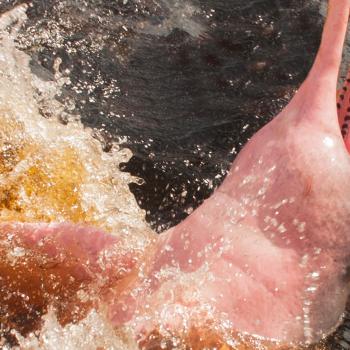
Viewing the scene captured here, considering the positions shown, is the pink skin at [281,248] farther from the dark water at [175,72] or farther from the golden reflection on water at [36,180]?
the dark water at [175,72]

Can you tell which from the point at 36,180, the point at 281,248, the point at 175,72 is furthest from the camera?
the point at 175,72

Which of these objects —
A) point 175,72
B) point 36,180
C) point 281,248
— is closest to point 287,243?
point 281,248

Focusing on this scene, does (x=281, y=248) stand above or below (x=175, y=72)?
above

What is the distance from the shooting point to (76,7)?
15.7 ft

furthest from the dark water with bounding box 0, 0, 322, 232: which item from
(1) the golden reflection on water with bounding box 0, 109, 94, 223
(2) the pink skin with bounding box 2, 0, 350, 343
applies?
(2) the pink skin with bounding box 2, 0, 350, 343

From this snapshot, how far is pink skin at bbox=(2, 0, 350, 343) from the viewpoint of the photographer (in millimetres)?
2623

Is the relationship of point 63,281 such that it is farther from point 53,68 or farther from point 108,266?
point 53,68

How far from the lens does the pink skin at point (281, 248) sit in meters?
2.62

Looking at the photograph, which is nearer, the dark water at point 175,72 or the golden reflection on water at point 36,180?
the golden reflection on water at point 36,180

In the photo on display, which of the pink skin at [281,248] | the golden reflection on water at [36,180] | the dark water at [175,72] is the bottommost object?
the dark water at [175,72]

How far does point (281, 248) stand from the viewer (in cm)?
268

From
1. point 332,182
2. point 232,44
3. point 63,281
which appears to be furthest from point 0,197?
point 232,44

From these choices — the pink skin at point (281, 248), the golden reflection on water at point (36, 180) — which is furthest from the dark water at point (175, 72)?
the pink skin at point (281, 248)

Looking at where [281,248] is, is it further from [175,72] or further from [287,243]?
[175,72]
